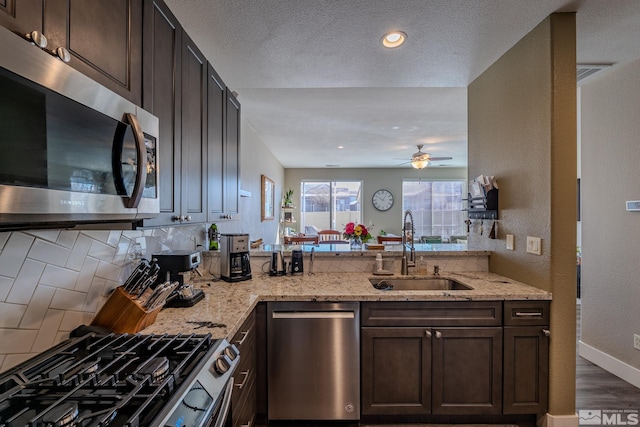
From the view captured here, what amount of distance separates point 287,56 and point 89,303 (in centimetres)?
187

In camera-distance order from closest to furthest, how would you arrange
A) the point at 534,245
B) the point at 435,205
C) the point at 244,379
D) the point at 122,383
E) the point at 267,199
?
the point at 122,383, the point at 244,379, the point at 534,245, the point at 267,199, the point at 435,205

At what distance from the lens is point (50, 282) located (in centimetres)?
109

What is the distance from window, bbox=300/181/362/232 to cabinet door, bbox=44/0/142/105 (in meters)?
7.17

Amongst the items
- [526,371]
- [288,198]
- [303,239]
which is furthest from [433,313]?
[288,198]

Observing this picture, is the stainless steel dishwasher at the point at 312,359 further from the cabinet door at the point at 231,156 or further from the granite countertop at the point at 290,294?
the cabinet door at the point at 231,156

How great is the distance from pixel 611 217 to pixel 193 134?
3272mm

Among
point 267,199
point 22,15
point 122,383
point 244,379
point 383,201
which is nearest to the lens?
point 22,15

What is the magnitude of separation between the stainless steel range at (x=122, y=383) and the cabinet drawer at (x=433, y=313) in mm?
953

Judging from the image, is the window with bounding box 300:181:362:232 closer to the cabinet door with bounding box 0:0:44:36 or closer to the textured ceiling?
the textured ceiling

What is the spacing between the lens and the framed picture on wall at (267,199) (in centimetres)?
502

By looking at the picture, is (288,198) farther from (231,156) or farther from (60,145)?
(60,145)

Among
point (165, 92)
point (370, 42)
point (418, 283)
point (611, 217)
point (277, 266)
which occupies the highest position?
point (370, 42)

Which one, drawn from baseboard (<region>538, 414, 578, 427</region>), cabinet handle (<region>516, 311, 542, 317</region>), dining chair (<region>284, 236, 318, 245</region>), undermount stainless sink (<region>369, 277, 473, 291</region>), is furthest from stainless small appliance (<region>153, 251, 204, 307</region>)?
dining chair (<region>284, 236, 318, 245</region>)

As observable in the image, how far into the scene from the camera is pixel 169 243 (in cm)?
200
